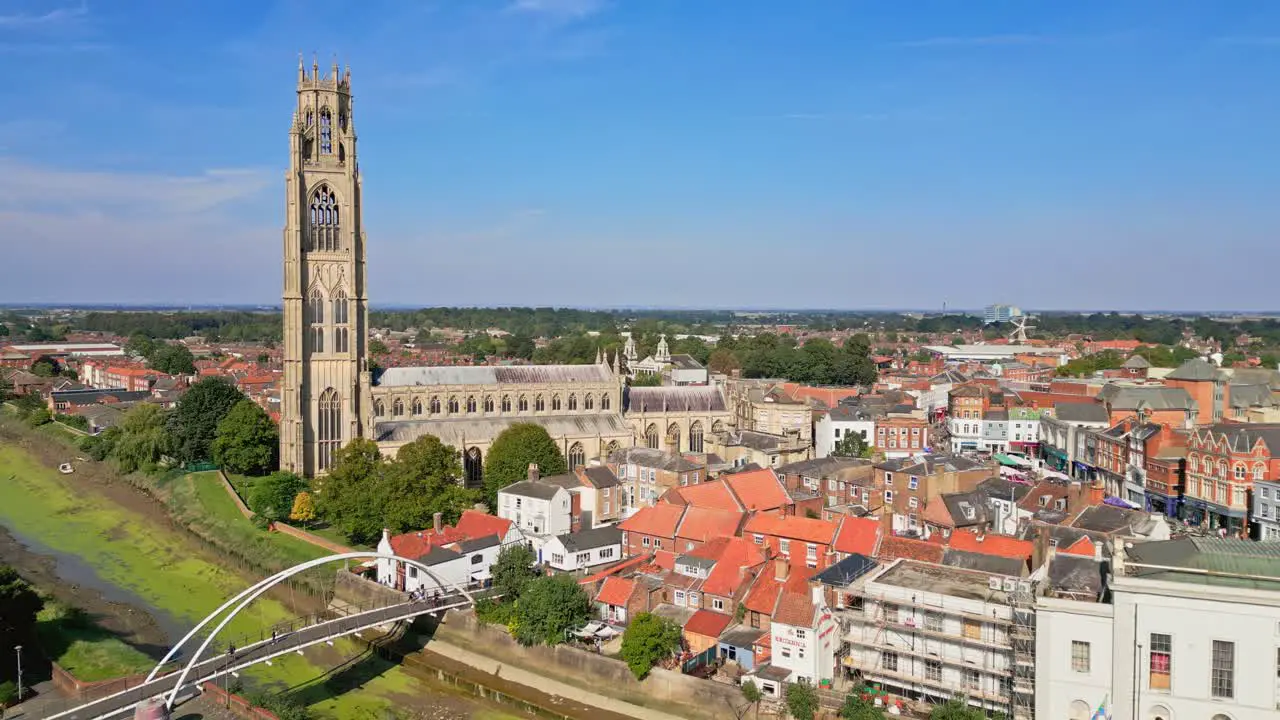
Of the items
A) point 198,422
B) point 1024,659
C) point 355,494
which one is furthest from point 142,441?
point 1024,659

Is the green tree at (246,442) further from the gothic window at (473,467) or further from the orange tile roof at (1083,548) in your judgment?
the orange tile roof at (1083,548)

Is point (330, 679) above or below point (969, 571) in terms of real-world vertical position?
below

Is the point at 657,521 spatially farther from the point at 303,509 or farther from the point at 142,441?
the point at 142,441

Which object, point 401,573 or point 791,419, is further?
point 791,419

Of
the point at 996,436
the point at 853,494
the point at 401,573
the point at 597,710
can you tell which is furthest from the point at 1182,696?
the point at 996,436

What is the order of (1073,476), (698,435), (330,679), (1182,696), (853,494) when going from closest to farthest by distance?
1. (1182,696)
2. (330,679)
3. (853,494)
4. (1073,476)
5. (698,435)

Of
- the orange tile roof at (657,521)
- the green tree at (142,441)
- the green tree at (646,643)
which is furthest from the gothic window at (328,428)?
the green tree at (646,643)

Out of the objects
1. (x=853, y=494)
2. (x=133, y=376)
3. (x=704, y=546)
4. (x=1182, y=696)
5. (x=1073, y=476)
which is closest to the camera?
(x=1182, y=696)

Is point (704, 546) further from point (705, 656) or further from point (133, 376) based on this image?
point (133, 376)
